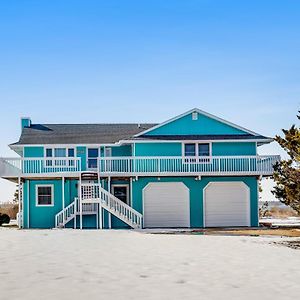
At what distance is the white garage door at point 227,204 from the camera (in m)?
35.4

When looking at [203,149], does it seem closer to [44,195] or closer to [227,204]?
[227,204]

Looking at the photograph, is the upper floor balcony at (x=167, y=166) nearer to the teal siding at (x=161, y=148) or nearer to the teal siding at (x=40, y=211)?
the teal siding at (x=161, y=148)

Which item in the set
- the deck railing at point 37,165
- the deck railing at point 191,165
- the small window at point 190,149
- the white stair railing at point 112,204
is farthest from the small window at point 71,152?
the small window at point 190,149

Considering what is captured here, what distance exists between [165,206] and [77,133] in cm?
815

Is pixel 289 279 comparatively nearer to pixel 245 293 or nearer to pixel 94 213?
pixel 245 293

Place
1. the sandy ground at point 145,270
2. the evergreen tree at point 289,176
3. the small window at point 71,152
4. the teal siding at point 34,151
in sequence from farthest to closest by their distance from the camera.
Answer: the small window at point 71,152, the teal siding at point 34,151, the evergreen tree at point 289,176, the sandy ground at point 145,270

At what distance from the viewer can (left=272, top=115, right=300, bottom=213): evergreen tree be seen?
1089 inches

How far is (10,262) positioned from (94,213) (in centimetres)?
2056

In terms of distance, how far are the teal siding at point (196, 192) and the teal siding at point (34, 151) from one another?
629 cm

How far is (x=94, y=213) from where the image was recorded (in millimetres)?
34906

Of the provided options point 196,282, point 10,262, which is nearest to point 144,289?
point 196,282

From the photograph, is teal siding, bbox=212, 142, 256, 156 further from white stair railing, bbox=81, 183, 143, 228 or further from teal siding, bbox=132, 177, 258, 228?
white stair railing, bbox=81, 183, 143, 228

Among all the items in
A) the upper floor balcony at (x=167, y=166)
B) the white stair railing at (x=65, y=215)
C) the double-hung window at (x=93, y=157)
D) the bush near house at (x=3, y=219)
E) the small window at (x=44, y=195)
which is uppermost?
the double-hung window at (x=93, y=157)

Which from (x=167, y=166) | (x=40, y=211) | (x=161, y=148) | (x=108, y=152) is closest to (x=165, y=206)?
(x=167, y=166)
